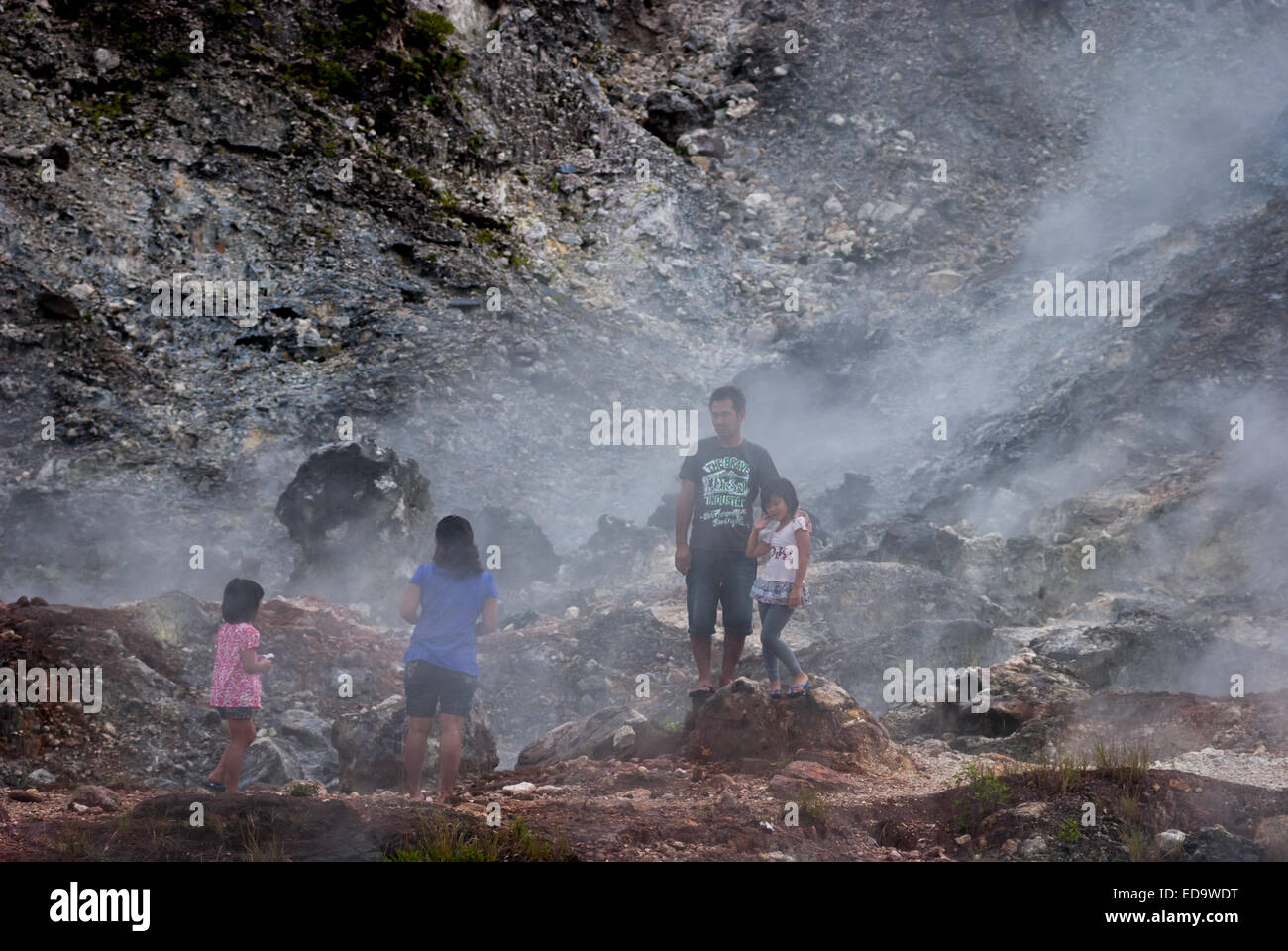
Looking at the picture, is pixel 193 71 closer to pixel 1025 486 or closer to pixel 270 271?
pixel 270 271

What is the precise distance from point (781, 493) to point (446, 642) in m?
2.06

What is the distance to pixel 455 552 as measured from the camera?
504 centimetres

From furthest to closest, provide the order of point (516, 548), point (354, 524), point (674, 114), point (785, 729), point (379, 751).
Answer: point (674, 114)
point (516, 548)
point (354, 524)
point (379, 751)
point (785, 729)

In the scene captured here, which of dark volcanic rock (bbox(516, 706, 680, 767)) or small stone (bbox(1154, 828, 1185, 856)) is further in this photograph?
dark volcanic rock (bbox(516, 706, 680, 767))

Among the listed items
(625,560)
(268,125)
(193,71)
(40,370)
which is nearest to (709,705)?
(625,560)

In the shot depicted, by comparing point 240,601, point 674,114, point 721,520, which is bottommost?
point 240,601

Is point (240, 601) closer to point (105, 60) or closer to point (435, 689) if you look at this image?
point (435, 689)

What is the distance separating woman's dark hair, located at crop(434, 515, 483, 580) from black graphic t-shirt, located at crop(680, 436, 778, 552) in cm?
147

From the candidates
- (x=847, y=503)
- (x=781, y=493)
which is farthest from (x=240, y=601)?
(x=847, y=503)

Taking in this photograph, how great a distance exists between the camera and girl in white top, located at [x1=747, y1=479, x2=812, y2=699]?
574 centimetres

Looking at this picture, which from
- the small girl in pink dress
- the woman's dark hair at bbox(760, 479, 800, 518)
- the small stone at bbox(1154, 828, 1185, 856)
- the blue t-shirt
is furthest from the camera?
the woman's dark hair at bbox(760, 479, 800, 518)

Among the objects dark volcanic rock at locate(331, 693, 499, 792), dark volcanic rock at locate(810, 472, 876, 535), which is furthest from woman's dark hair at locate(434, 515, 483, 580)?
dark volcanic rock at locate(810, 472, 876, 535)

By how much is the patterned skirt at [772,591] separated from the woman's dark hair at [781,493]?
1.31 ft

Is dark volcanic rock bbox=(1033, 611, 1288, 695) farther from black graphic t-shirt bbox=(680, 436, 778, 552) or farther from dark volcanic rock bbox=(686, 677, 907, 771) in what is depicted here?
black graphic t-shirt bbox=(680, 436, 778, 552)
